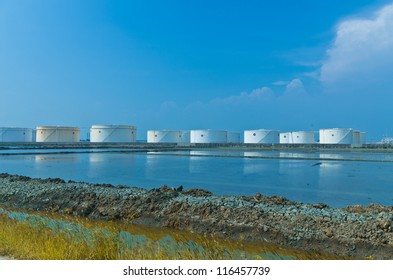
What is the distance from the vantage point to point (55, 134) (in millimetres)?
57188

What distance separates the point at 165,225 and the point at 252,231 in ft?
6.94

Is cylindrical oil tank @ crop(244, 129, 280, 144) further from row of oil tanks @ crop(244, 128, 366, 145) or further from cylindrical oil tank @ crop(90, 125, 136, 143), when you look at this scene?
cylindrical oil tank @ crop(90, 125, 136, 143)

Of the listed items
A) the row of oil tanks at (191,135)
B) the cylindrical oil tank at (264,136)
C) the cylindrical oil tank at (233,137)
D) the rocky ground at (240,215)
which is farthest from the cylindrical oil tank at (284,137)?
the rocky ground at (240,215)

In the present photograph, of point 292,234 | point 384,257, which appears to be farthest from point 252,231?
point 384,257

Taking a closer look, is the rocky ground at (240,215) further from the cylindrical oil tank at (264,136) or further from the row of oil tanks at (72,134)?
the cylindrical oil tank at (264,136)

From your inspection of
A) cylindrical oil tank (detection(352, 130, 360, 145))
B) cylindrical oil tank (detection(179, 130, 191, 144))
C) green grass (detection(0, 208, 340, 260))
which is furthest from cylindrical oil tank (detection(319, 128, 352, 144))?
green grass (detection(0, 208, 340, 260))

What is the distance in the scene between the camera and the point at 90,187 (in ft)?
36.6

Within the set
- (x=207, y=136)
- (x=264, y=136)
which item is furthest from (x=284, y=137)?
(x=207, y=136)

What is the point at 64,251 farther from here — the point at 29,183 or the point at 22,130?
the point at 22,130

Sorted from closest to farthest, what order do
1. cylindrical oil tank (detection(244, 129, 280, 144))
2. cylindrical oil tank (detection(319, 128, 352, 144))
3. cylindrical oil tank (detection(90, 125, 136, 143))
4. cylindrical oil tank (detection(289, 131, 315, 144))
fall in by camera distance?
1. cylindrical oil tank (detection(319, 128, 352, 144))
2. cylindrical oil tank (detection(90, 125, 136, 143))
3. cylindrical oil tank (detection(244, 129, 280, 144))
4. cylindrical oil tank (detection(289, 131, 315, 144))

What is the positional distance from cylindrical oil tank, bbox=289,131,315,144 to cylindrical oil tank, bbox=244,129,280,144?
3.18m

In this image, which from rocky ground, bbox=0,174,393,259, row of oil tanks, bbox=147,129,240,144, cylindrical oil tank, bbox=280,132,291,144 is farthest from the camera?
cylindrical oil tank, bbox=280,132,291,144

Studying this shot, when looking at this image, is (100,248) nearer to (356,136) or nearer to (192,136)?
(192,136)

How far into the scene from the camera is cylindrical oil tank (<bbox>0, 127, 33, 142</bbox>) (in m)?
59.2
